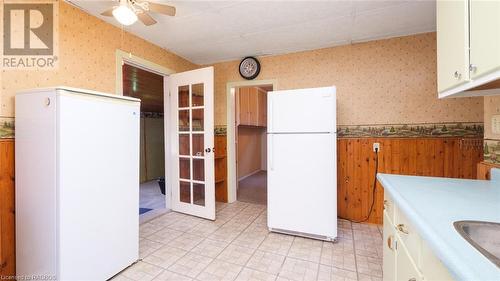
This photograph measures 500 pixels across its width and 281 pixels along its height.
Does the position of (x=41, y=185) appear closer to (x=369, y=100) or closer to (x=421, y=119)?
(x=369, y=100)

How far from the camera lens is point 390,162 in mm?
2709

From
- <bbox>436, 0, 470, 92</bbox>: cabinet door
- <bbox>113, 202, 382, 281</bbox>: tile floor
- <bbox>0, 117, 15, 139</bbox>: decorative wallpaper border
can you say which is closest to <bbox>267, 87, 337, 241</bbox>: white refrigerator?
<bbox>113, 202, 382, 281</bbox>: tile floor

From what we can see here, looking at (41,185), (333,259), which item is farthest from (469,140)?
(41,185)

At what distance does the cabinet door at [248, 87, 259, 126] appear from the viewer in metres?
5.25

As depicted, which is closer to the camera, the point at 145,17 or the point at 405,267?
the point at 405,267

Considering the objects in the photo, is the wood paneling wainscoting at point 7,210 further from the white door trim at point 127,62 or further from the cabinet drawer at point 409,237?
the cabinet drawer at point 409,237

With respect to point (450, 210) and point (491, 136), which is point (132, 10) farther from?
point (491, 136)

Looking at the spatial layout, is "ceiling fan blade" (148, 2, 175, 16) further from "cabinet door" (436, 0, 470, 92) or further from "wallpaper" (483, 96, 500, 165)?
"wallpaper" (483, 96, 500, 165)

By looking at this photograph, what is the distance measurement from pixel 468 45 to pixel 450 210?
718mm

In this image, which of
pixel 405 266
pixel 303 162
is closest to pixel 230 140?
pixel 303 162

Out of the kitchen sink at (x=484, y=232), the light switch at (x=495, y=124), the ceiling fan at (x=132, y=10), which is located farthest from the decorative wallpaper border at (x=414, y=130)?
the ceiling fan at (x=132, y=10)

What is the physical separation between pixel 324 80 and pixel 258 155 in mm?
4233

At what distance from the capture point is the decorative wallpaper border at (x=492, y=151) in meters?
1.44

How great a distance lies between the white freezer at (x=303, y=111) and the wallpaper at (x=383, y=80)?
2.69 feet
